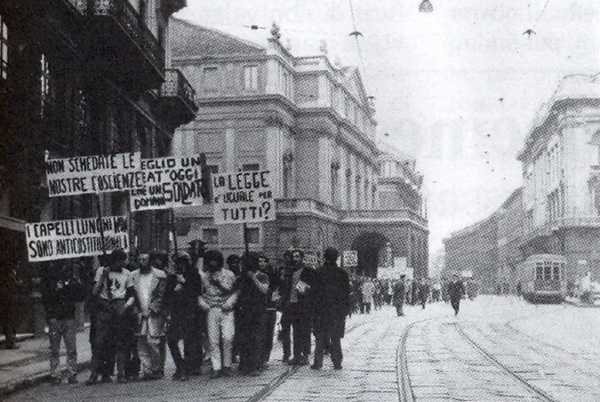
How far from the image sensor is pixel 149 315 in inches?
499

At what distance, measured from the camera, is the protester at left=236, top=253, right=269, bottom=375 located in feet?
43.2

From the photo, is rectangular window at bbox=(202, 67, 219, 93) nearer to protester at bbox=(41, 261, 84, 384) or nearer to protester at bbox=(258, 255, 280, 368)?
protester at bbox=(258, 255, 280, 368)

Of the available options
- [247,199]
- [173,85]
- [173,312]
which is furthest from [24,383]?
[173,85]

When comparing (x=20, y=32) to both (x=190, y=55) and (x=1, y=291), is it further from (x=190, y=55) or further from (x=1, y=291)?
(x=190, y=55)

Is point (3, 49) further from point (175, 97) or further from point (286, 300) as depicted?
point (175, 97)

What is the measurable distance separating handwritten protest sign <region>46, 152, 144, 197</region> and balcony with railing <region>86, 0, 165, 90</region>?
821 centimetres

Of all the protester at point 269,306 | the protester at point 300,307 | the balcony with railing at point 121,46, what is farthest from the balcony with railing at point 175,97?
the protester at point 300,307

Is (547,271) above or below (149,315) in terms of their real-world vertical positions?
above

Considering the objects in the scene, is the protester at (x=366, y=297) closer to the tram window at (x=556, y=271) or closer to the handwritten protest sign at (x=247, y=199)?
the tram window at (x=556, y=271)

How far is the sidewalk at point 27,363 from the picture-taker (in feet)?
39.8

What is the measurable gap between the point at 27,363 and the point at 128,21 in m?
11.1

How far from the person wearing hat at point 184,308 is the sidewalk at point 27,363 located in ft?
5.83

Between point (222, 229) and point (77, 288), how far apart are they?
45.5 metres

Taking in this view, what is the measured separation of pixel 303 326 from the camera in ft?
47.2
